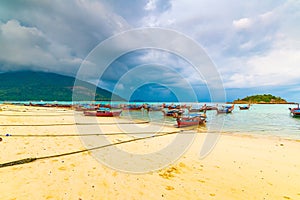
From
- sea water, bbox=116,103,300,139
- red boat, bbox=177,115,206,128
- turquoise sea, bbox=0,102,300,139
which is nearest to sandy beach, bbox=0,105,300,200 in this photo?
red boat, bbox=177,115,206,128

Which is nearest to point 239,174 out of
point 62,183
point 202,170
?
point 202,170

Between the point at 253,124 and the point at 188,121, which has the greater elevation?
the point at 188,121

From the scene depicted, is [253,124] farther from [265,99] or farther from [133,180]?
[265,99]

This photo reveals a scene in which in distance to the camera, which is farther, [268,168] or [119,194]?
[268,168]

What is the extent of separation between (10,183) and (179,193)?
4185 mm

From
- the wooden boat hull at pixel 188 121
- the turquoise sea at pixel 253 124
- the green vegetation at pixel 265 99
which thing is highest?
the green vegetation at pixel 265 99

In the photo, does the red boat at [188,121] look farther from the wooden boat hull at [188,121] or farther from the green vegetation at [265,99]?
the green vegetation at [265,99]

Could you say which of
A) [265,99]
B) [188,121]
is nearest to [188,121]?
[188,121]

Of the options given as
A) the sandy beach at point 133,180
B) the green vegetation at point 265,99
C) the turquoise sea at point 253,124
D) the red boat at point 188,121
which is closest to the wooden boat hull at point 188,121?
the red boat at point 188,121

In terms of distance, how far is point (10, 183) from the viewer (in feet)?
11.6

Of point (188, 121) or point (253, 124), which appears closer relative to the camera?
point (188, 121)

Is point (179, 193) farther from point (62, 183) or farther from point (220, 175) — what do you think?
point (62, 183)

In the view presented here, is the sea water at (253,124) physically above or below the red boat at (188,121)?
below

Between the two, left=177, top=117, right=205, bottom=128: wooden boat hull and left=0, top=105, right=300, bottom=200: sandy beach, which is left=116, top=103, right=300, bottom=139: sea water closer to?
left=177, top=117, right=205, bottom=128: wooden boat hull
